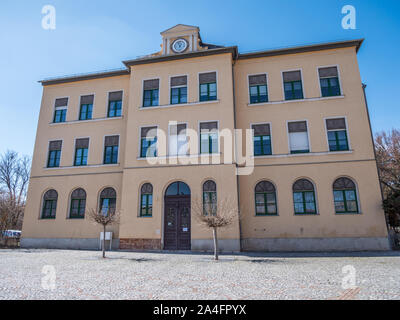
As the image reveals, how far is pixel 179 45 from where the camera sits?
62.9 ft

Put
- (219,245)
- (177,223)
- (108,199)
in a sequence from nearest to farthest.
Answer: (219,245)
(177,223)
(108,199)

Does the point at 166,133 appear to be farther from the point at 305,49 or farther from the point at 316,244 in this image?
the point at 316,244

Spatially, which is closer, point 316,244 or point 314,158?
point 316,244

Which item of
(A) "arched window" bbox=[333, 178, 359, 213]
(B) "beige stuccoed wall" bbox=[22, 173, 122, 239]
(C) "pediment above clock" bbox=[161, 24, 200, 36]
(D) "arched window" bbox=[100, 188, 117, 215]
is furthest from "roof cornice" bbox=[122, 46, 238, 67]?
(A) "arched window" bbox=[333, 178, 359, 213]

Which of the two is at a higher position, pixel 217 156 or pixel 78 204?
pixel 217 156

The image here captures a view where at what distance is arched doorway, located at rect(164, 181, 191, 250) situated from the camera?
15922 millimetres

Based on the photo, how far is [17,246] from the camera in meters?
19.5

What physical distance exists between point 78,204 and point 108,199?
2330mm

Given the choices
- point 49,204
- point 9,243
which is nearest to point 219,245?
point 49,204

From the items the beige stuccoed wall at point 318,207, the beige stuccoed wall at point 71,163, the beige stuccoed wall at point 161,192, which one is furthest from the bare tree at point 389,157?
the beige stuccoed wall at point 71,163

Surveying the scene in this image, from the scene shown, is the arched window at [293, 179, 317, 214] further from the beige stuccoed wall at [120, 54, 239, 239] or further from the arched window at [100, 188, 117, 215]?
the arched window at [100, 188, 117, 215]

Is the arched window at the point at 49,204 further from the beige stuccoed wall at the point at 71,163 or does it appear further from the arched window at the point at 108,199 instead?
the arched window at the point at 108,199

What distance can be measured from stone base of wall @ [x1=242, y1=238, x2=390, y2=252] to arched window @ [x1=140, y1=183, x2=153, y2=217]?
6.10m

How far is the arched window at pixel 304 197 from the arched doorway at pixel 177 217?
6.60 metres
